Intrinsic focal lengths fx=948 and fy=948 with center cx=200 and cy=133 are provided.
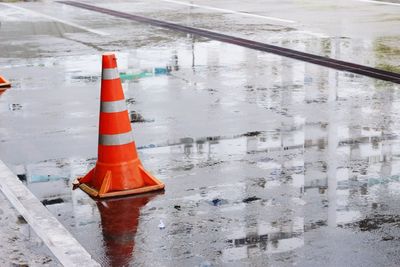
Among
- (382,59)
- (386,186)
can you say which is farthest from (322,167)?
(382,59)

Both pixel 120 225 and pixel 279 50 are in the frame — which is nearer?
pixel 120 225

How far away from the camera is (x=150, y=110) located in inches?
401

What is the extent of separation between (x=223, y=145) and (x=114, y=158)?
148 cm

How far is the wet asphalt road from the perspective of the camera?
5867 millimetres

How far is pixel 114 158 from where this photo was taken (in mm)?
7199

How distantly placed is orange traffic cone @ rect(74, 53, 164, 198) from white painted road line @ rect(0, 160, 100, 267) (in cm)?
48

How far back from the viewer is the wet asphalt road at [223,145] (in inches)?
231

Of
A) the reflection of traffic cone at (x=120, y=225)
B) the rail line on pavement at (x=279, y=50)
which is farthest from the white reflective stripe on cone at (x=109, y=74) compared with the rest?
the rail line on pavement at (x=279, y=50)

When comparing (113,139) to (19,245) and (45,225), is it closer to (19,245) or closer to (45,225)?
(45,225)

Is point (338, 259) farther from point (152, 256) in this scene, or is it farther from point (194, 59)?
point (194, 59)

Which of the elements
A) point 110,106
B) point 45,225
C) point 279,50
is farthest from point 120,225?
point 279,50

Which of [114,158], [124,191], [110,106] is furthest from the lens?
[110,106]

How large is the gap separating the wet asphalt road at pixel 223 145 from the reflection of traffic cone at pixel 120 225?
2 cm

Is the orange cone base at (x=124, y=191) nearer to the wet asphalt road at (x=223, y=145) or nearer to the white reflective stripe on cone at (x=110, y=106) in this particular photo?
the wet asphalt road at (x=223, y=145)
